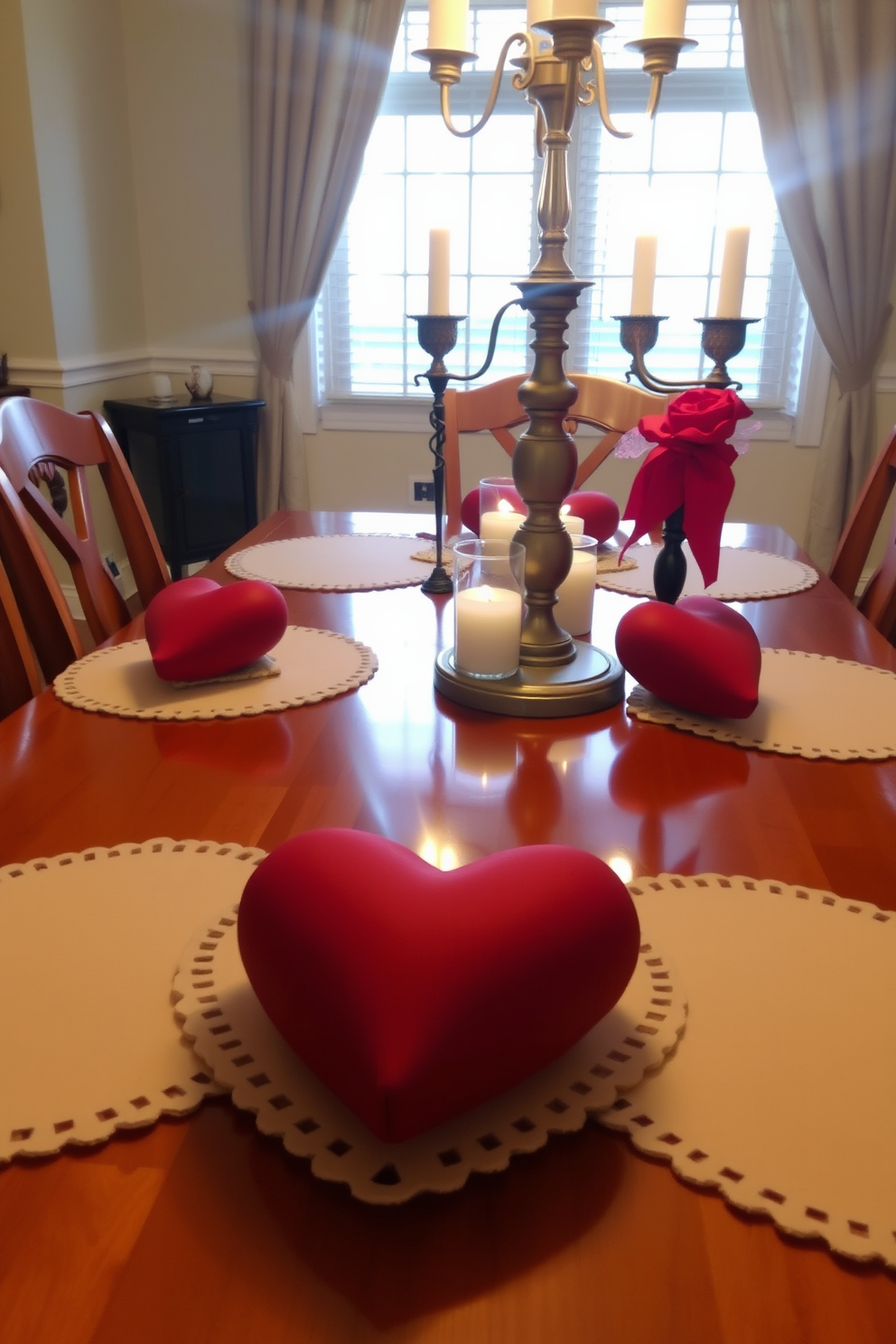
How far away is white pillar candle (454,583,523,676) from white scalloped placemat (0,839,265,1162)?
1.13ft

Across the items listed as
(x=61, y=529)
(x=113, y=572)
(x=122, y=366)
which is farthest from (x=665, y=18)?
(x=122, y=366)

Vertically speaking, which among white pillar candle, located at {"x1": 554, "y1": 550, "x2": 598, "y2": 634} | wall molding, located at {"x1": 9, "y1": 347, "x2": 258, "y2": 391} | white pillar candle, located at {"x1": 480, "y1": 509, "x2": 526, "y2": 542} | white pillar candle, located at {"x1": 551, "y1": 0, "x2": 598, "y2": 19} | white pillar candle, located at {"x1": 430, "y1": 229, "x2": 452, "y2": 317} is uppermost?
white pillar candle, located at {"x1": 551, "y1": 0, "x2": 598, "y2": 19}

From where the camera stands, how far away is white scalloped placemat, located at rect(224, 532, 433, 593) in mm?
1366

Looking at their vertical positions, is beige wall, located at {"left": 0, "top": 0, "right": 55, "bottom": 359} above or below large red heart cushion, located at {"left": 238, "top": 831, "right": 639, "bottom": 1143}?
above

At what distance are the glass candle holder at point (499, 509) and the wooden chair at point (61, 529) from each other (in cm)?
52

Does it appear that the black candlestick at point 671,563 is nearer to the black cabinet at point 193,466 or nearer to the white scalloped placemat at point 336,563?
the white scalloped placemat at point 336,563

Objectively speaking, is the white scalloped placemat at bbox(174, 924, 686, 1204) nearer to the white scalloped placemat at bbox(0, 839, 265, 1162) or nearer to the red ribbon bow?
the white scalloped placemat at bbox(0, 839, 265, 1162)

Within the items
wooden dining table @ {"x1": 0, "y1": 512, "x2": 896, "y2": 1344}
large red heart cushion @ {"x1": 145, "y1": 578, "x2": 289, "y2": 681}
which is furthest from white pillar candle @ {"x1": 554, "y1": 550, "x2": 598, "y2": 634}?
wooden dining table @ {"x1": 0, "y1": 512, "x2": 896, "y2": 1344}

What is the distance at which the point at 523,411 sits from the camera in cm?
195

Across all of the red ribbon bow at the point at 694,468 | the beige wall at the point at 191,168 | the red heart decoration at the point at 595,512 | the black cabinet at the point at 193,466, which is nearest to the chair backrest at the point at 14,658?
the red ribbon bow at the point at 694,468

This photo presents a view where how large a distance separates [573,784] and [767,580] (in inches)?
28.3

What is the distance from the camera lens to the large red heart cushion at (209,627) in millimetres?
974

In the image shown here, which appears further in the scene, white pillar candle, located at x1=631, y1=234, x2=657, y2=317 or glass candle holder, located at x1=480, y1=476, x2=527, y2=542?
glass candle holder, located at x1=480, y1=476, x2=527, y2=542

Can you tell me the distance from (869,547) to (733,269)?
2.08ft
